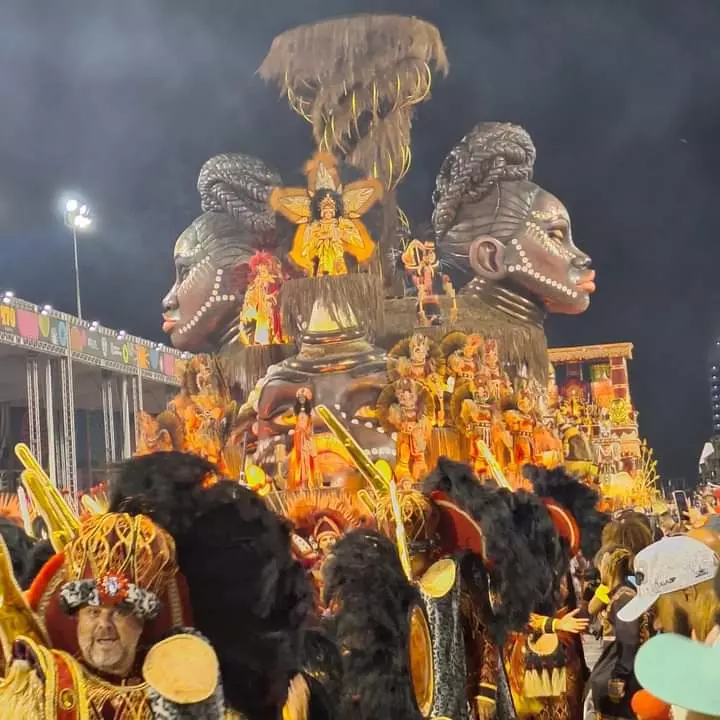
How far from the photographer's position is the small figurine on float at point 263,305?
1900 centimetres

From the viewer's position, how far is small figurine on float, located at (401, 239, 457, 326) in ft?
59.2

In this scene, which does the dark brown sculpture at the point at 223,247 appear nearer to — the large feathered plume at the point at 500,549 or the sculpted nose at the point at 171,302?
the sculpted nose at the point at 171,302

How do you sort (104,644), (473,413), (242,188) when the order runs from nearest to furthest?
(104,644), (473,413), (242,188)

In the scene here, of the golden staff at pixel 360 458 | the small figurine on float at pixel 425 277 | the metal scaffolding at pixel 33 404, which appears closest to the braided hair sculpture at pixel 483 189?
the small figurine on float at pixel 425 277

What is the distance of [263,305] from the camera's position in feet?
62.4

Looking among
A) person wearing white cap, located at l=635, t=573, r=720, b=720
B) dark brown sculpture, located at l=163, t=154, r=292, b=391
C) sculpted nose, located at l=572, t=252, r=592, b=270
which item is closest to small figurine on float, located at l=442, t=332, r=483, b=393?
sculpted nose, located at l=572, t=252, r=592, b=270

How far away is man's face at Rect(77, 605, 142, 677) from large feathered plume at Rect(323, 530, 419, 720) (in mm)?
1198

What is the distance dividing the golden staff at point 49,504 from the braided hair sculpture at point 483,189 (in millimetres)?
16798

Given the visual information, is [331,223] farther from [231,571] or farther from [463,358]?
[231,571]

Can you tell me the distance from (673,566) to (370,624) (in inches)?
41.7

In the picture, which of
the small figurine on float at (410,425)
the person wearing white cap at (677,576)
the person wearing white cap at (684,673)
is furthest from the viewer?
the small figurine on float at (410,425)

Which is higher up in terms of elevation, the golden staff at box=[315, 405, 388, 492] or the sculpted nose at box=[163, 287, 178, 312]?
the sculpted nose at box=[163, 287, 178, 312]

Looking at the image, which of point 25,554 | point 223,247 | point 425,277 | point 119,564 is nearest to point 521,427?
point 425,277

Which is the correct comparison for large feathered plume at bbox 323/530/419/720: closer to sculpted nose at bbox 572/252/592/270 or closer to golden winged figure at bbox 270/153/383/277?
golden winged figure at bbox 270/153/383/277
